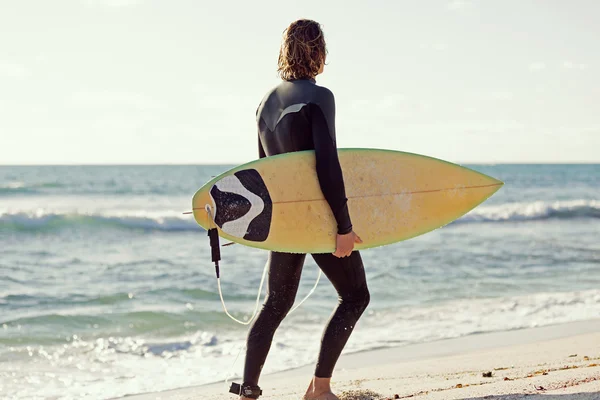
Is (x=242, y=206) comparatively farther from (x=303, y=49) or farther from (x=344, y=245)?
(x=303, y=49)

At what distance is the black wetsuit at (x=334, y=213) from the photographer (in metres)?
2.38

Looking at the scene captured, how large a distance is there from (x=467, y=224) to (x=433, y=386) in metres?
13.0

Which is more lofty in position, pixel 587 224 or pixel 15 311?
pixel 587 224

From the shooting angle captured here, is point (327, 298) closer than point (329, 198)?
No

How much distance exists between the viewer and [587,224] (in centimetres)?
1622

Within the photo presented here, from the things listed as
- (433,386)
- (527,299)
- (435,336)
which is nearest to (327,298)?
(435,336)

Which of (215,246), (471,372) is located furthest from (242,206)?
(471,372)

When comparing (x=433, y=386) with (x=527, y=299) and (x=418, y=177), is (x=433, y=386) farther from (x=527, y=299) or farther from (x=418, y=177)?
(x=527, y=299)

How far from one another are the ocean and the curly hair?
2.36 metres

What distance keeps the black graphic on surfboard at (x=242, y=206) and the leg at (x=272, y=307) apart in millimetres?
177

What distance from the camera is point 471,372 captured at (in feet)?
11.9

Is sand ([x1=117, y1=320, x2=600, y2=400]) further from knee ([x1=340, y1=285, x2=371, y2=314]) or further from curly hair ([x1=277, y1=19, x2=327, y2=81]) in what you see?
curly hair ([x1=277, y1=19, x2=327, y2=81])

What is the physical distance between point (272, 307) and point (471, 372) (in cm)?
160

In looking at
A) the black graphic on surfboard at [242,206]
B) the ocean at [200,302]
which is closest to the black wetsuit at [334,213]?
the black graphic on surfboard at [242,206]
